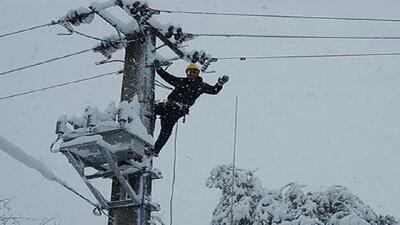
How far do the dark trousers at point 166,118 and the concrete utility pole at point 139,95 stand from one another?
1.71ft

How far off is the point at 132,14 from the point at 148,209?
90.9 inches

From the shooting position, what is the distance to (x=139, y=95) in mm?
6531

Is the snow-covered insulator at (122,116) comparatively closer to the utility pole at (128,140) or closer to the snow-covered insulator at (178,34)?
the utility pole at (128,140)

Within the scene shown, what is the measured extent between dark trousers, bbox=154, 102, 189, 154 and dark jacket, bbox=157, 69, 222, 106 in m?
0.24

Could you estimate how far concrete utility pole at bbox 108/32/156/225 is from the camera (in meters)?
5.95

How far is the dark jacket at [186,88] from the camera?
7.58m

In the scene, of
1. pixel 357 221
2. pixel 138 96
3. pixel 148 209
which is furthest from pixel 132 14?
pixel 357 221

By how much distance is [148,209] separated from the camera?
602cm

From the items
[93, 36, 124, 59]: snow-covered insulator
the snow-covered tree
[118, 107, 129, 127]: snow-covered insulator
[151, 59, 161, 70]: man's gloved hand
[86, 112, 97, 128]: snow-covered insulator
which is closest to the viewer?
[118, 107, 129, 127]: snow-covered insulator

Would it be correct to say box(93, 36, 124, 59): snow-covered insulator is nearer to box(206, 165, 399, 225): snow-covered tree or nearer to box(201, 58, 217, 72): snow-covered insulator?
box(201, 58, 217, 72): snow-covered insulator

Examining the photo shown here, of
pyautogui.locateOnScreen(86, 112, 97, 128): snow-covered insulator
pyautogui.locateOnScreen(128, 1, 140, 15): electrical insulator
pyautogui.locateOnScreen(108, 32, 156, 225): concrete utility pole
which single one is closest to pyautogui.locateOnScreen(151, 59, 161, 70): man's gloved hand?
pyautogui.locateOnScreen(108, 32, 156, 225): concrete utility pole

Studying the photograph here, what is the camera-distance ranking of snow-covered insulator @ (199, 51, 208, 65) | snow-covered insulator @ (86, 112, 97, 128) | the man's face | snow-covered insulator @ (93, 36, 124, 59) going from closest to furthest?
snow-covered insulator @ (86, 112, 97, 128) < snow-covered insulator @ (93, 36, 124, 59) < snow-covered insulator @ (199, 51, 208, 65) < the man's face

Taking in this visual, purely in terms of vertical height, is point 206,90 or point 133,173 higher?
point 206,90

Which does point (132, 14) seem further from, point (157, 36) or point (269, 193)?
point (269, 193)
